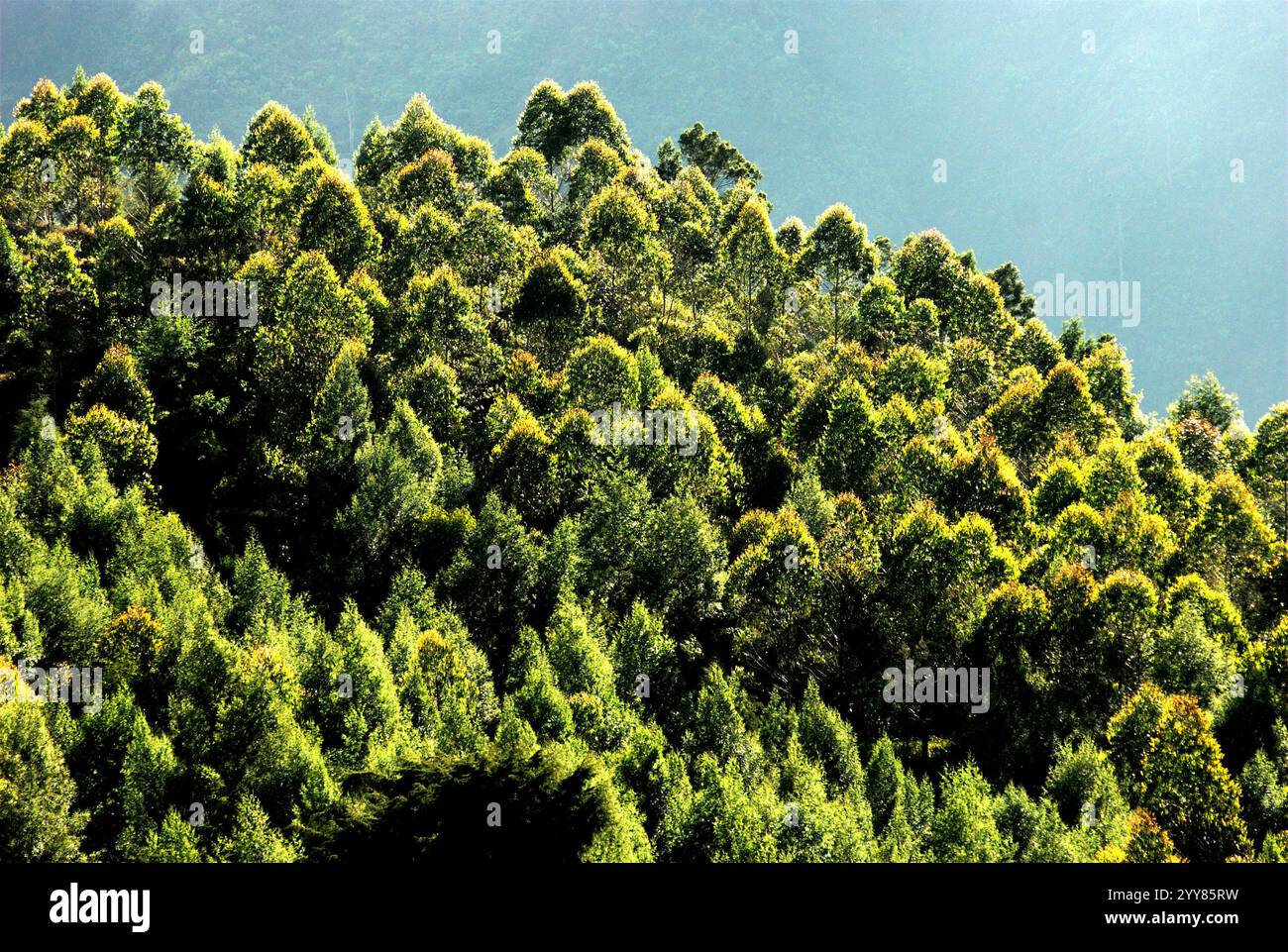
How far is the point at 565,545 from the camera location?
58.0 metres

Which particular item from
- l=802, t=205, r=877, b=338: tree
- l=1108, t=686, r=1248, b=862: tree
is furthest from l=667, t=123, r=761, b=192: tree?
l=1108, t=686, r=1248, b=862: tree

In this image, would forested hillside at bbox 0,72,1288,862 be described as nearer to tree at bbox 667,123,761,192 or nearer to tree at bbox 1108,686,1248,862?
tree at bbox 1108,686,1248,862

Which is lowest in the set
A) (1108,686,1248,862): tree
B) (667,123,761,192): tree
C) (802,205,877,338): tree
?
(1108,686,1248,862): tree

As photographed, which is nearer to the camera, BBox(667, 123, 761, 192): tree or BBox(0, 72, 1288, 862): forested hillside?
BBox(0, 72, 1288, 862): forested hillside

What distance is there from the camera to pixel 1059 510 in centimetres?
6138

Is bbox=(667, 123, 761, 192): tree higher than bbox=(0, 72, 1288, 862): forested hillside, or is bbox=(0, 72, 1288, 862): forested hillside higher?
bbox=(667, 123, 761, 192): tree

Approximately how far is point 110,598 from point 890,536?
1656 inches

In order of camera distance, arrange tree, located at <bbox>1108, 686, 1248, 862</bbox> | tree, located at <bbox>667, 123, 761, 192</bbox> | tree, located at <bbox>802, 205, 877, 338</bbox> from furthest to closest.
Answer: tree, located at <bbox>667, 123, 761, 192</bbox>
tree, located at <bbox>802, 205, 877, 338</bbox>
tree, located at <bbox>1108, 686, 1248, 862</bbox>

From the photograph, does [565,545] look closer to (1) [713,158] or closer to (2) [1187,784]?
(2) [1187,784]

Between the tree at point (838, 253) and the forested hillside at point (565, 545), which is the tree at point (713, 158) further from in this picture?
the tree at point (838, 253)

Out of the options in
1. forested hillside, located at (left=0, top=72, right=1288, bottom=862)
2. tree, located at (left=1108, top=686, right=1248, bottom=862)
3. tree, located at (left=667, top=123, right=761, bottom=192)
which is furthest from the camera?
tree, located at (left=667, top=123, right=761, bottom=192)

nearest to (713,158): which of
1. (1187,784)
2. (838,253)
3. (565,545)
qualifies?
(838,253)

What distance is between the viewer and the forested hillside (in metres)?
40.1
